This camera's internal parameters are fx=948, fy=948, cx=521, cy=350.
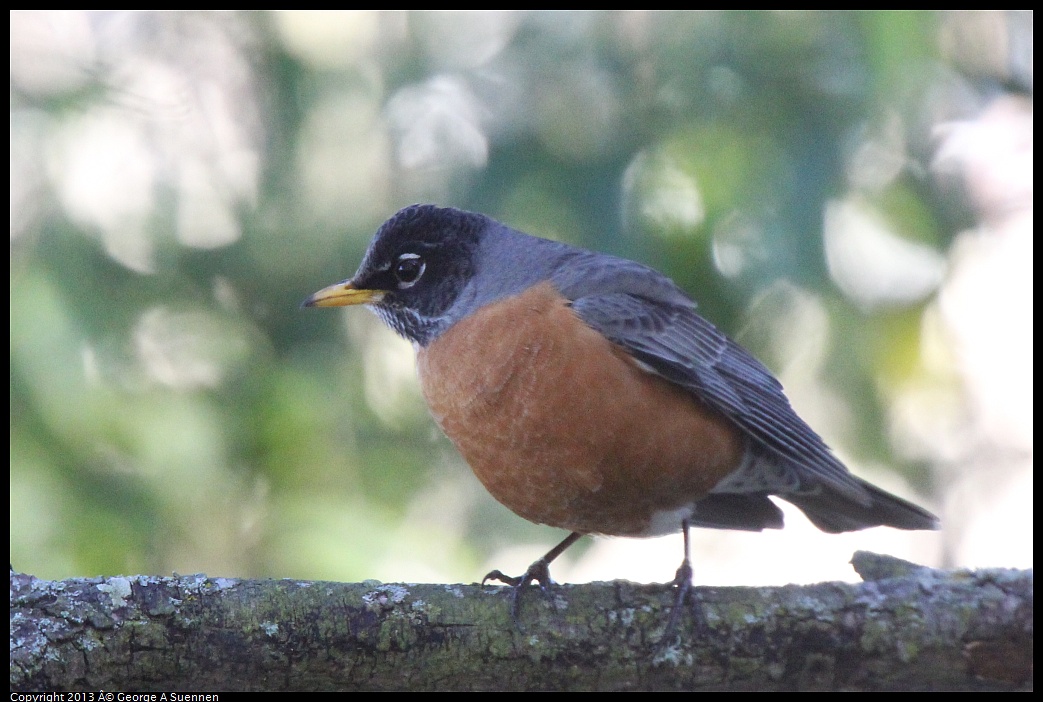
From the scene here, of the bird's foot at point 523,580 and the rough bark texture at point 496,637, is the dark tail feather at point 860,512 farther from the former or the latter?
the bird's foot at point 523,580

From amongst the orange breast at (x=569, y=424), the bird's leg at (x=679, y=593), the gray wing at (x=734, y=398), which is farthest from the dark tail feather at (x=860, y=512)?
the bird's leg at (x=679, y=593)

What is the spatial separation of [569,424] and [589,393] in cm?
13

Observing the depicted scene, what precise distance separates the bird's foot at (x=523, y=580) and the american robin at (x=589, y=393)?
1 cm

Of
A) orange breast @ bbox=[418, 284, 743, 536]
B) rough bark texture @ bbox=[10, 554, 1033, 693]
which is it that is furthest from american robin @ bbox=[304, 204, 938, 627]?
rough bark texture @ bbox=[10, 554, 1033, 693]

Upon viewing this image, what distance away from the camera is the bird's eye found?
392 centimetres

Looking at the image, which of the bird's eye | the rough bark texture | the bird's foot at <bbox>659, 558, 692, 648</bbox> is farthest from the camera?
the bird's eye

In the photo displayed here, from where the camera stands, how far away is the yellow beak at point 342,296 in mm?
3750

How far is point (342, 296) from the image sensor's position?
150 inches

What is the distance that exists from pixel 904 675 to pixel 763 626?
0.38 metres

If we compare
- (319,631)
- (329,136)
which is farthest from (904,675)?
(329,136)

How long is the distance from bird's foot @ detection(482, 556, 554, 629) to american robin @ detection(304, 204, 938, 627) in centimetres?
1

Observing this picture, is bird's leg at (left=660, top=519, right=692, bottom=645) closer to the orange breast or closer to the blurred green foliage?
the orange breast

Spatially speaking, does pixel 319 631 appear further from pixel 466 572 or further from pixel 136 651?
pixel 466 572

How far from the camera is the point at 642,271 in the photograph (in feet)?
12.7
